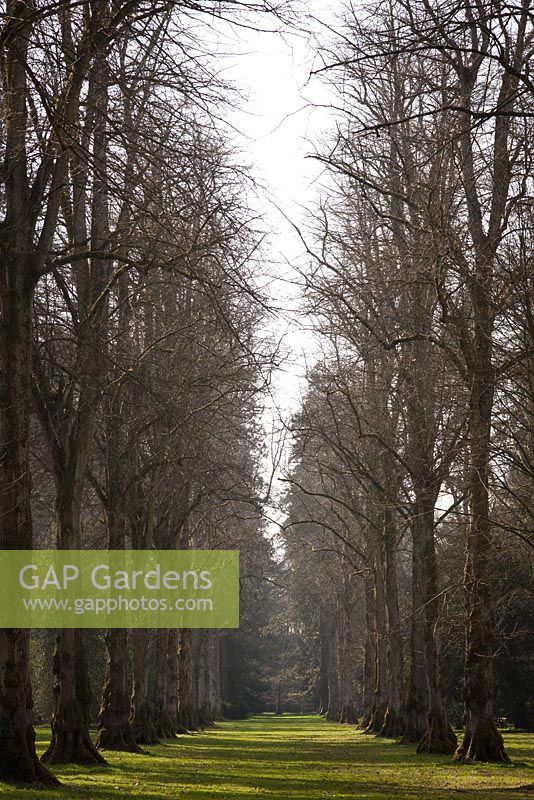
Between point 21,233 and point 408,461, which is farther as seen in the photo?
point 408,461

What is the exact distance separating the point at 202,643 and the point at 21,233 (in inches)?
1580

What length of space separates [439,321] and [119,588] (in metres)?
11.4

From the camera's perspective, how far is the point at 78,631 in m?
17.8

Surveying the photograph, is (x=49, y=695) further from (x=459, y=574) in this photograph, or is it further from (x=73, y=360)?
(x=73, y=360)

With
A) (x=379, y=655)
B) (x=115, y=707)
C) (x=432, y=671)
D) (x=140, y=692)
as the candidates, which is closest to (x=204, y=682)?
(x=379, y=655)

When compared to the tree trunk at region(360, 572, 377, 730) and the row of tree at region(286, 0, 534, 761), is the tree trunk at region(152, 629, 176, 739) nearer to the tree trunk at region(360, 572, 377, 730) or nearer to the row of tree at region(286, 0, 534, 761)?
the row of tree at region(286, 0, 534, 761)

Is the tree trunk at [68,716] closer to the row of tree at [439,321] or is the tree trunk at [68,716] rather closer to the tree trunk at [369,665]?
the row of tree at [439,321]

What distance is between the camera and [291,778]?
16.4 meters

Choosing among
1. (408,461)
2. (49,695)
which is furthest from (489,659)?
(49,695)

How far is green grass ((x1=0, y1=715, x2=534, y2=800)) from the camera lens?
12.7 metres

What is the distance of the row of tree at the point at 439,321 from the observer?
11.8 m

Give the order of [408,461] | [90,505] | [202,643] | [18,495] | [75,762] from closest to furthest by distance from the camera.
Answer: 1. [18,495]
2. [75,762]
3. [408,461]
4. [90,505]
5. [202,643]

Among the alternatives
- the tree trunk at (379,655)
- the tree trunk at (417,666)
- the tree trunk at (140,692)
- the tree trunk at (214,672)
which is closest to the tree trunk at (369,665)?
the tree trunk at (379,655)

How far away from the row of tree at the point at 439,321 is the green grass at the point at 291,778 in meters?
1.49
